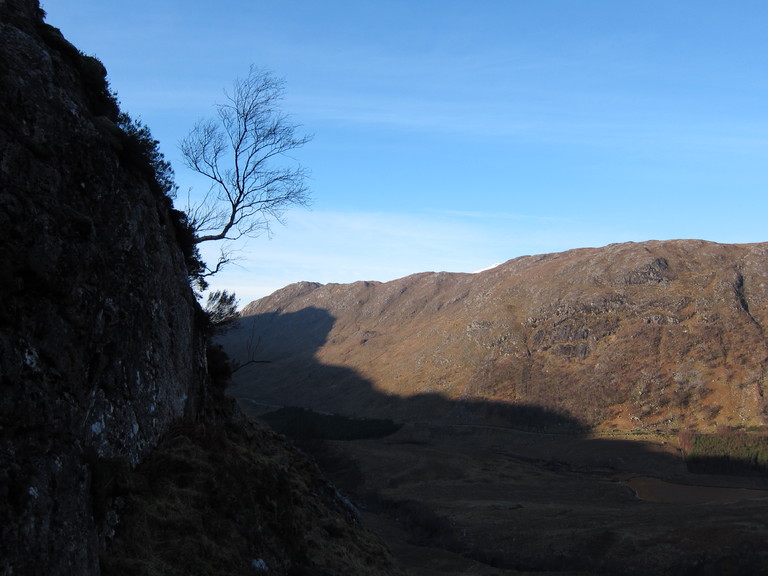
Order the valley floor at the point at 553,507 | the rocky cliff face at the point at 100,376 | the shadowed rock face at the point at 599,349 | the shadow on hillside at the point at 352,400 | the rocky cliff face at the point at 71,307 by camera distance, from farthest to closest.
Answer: the shadow on hillside at the point at 352,400
the shadowed rock face at the point at 599,349
the valley floor at the point at 553,507
the rocky cliff face at the point at 100,376
the rocky cliff face at the point at 71,307

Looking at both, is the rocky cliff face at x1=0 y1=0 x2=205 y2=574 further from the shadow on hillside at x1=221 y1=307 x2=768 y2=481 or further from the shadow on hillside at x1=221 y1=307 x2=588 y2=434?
the shadow on hillside at x1=221 y1=307 x2=588 y2=434

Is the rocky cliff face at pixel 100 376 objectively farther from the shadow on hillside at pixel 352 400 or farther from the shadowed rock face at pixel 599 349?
the shadowed rock face at pixel 599 349

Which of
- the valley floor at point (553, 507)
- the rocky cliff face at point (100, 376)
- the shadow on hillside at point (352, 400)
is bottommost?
the valley floor at point (553, 507)

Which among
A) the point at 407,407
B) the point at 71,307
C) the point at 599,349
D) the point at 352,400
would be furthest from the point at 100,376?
the point at 352,400

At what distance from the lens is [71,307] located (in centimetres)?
915

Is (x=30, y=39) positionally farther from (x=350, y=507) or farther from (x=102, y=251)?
(x=350, y=507)

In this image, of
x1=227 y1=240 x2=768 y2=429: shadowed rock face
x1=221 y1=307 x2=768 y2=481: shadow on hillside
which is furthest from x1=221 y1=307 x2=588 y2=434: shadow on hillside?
x1=227 y1=240 x2=768 y2=429: shadowed rock face

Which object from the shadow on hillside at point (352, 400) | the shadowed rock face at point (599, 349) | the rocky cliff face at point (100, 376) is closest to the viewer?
the rocky cliff face at point (100, 376)

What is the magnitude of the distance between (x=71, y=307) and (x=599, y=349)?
4425 inches

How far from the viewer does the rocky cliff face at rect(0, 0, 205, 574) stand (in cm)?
724

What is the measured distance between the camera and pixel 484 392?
364ft

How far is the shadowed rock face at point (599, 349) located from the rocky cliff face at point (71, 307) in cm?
9007

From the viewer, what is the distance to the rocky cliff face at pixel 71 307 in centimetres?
724

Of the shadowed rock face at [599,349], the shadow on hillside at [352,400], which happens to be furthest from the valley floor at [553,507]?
the shadowed rock face at [599,349]
